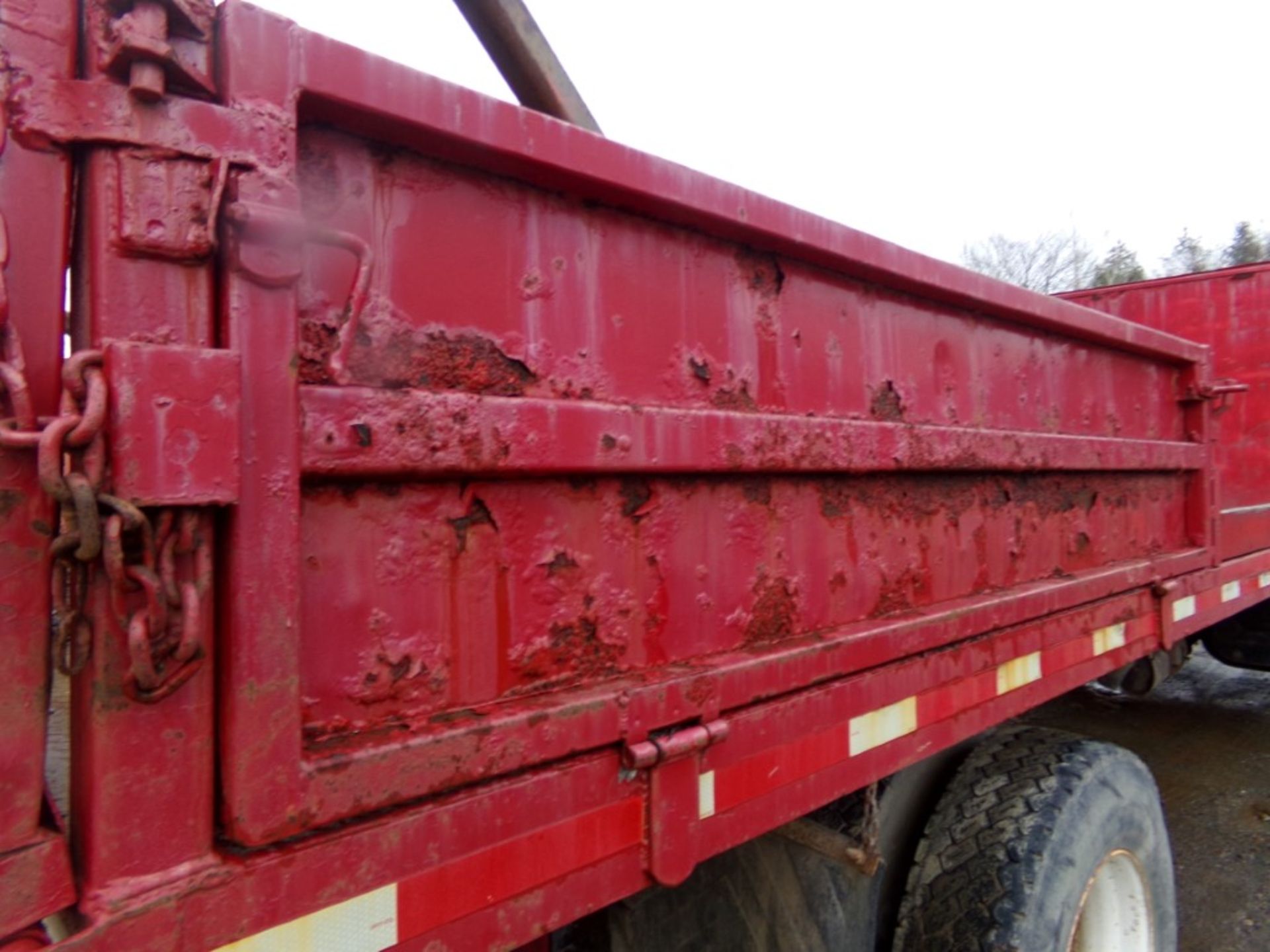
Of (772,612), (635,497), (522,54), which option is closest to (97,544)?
(635,497)

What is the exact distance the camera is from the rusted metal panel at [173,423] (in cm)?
91

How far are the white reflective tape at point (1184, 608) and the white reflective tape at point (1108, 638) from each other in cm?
48

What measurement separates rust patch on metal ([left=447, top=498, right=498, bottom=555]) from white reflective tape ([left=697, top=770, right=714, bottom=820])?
62 centimetres

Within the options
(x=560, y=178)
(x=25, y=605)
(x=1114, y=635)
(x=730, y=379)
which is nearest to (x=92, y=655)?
(x=25, y=605)

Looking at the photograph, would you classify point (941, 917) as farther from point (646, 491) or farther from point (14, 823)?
point (14, 823)

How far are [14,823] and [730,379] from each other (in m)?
1.31

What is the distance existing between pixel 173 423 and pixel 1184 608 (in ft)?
11.6

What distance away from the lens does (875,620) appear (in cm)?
200

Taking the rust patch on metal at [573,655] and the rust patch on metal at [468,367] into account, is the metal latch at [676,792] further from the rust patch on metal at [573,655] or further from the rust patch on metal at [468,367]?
the rust patch on metal at [468,367]

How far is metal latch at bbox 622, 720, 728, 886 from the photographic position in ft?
4.73

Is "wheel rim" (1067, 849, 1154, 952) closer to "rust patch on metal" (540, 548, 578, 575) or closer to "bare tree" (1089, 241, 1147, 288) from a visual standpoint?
"rust patch on metal" (540, 548, 578, 575)

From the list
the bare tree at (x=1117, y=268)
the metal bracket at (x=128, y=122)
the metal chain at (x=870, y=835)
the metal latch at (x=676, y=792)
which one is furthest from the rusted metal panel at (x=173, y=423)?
the bare tree at (x=1117, y=268)

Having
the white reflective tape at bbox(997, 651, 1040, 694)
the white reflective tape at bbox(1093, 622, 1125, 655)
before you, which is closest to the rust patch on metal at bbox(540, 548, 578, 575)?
the white reflective tape at bbox(997, 651, 1040, 694)

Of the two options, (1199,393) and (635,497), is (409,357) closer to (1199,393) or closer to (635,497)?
(635,497)
